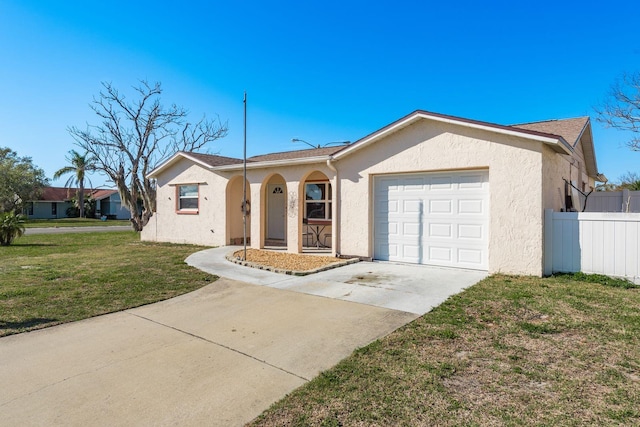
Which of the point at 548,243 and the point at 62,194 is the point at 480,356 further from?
the point at 62,194

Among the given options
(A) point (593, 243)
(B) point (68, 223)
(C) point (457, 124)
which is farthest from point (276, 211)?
(B) point (68, 223)

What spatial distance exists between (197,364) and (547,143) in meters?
7.97

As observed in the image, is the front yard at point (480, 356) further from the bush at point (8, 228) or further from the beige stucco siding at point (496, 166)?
the bush at point (8, 228)

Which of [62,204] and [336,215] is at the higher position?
[62,204]

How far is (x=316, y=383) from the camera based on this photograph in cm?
326

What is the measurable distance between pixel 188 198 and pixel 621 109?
65.0 feet

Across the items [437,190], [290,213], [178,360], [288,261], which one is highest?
[437,190]

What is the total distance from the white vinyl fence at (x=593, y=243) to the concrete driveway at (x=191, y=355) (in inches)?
113

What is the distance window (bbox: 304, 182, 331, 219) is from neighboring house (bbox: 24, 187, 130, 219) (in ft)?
160

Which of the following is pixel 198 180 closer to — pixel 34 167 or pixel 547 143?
pixel 547 143

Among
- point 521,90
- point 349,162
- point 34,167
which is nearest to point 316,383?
point 349,162

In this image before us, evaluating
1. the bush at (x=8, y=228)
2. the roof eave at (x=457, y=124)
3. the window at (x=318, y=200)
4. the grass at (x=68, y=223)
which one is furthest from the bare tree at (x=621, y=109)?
the grass at (x=68, y=223)

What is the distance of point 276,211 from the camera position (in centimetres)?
1455

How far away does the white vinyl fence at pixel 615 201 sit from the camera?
12.4 metres
